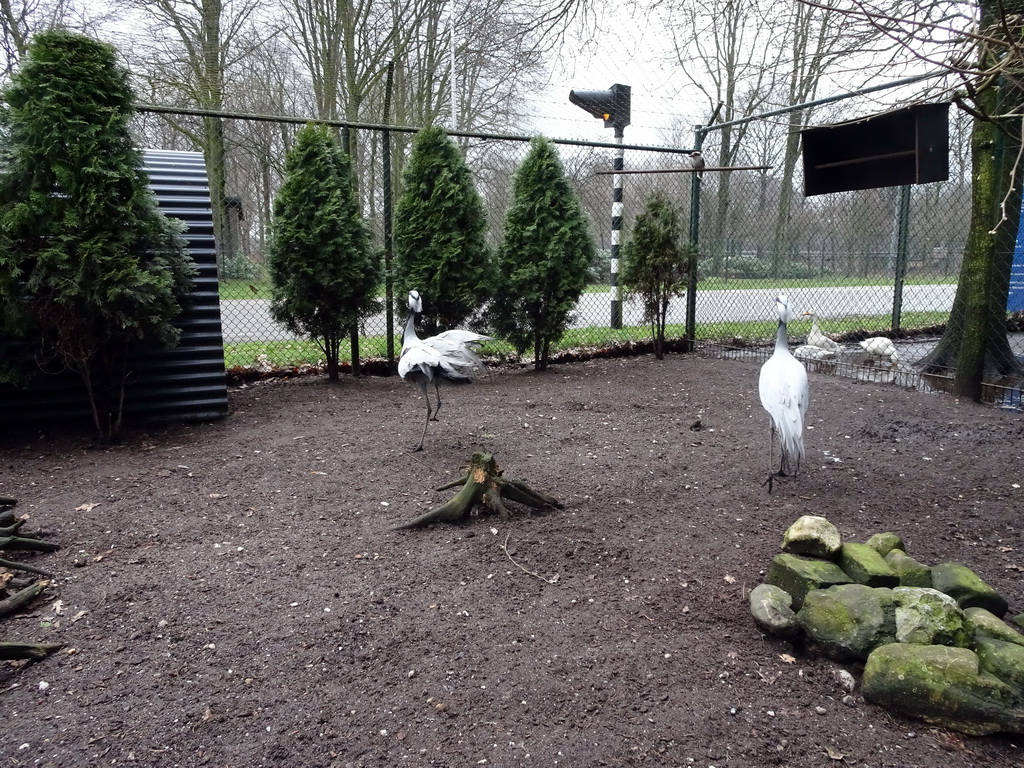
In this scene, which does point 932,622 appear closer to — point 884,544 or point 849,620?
point 849,620

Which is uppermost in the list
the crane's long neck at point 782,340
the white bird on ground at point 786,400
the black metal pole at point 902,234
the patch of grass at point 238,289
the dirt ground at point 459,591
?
the black metal pole at point 902,234

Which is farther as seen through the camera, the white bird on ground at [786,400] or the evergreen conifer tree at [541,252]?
the evergreen conifer tree at [541,252]

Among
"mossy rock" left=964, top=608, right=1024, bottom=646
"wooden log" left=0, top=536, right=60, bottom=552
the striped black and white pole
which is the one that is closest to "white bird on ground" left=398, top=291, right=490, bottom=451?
"wooden log" left=0, top=536, right=60, bottom=552

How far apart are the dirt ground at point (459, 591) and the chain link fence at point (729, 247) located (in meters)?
2.94

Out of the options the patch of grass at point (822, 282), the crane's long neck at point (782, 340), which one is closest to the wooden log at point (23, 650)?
the crane's long neck at point (782, 340)

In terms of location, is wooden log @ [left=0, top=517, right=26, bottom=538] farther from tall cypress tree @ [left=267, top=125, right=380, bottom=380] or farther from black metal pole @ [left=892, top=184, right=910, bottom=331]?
black metal pole @ [left=892, top=184, right=910, bottom=331]

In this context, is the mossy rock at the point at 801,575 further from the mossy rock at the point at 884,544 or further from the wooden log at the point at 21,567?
the wooden log at the point at 21,567

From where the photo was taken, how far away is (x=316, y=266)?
241 inches

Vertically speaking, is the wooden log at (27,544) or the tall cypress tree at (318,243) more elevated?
the tall cypress tree at (318,243)

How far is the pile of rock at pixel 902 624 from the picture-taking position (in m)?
1.93

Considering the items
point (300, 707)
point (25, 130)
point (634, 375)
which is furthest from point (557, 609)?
point (634, 375)

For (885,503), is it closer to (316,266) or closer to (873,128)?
(873,128)

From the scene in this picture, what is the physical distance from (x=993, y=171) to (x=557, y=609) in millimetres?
5266

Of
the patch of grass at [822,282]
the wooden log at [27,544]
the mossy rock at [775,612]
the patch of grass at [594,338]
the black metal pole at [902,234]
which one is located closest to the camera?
the mossy rock at [775,612]
